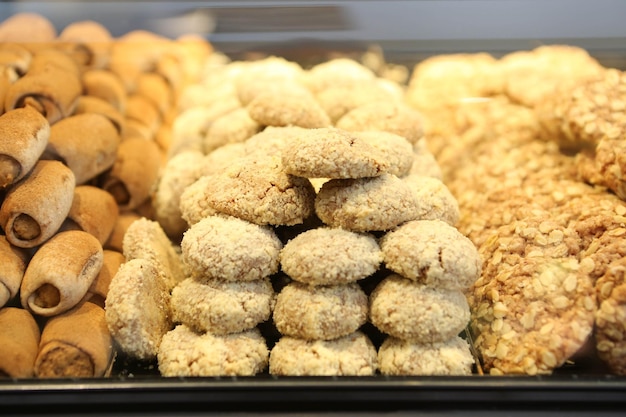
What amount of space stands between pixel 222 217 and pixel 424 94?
149 centimetres

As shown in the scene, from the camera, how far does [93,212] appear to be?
175cm

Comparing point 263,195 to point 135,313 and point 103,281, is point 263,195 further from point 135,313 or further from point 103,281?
point 103,281

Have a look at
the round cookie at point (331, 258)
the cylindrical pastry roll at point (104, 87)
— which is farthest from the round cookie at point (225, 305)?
the cylindrical pastry roll at point (104, 87)

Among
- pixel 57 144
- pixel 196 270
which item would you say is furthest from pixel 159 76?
pixel 196 270

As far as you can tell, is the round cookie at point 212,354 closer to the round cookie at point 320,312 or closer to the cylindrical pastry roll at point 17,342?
the round cookie at point 320,312

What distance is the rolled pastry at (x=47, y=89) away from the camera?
1.79 metres

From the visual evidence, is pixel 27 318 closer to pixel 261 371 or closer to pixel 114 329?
pixel 114 329

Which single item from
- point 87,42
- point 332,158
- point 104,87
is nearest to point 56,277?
point 332,158

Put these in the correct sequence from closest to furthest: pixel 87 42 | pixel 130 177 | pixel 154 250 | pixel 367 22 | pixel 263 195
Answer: pixel 263 195
pixel 154 250
pixel 130 177
pixel 367 22
pixel 87 42

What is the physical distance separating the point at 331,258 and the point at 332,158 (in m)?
0.23

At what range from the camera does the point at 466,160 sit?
226 cm

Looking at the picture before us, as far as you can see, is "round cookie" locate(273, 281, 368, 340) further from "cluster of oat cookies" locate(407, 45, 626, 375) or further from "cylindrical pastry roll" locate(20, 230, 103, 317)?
"cylindrical pastry roll" locate(20, 230, 103, 317)

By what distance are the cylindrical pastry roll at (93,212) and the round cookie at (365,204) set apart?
28.2 inches

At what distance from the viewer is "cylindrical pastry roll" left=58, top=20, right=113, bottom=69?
2283 millimetres
